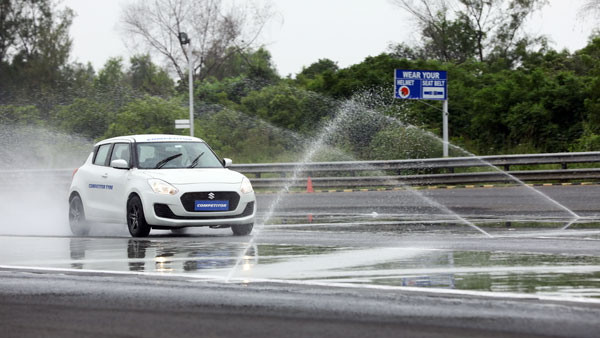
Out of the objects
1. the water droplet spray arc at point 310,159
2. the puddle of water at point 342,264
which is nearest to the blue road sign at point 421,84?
the water droplet spray arc at point 310,159

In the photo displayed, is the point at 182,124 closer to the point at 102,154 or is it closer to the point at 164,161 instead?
the point at 102,154

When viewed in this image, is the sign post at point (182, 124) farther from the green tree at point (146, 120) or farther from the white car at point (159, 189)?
the white car at point (159, 189)

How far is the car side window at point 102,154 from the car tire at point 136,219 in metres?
1.56

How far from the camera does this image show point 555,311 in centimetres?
668

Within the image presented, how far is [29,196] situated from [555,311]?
981 inches

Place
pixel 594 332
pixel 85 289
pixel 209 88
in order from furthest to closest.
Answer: pixel 209 88 < pixel 85 289 < pixel 594 332

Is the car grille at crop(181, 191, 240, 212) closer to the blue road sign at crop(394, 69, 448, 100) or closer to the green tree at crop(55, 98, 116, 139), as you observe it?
the blue road sign at crop(394, 69, 448, 100)

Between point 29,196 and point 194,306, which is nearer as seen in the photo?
point 194,306

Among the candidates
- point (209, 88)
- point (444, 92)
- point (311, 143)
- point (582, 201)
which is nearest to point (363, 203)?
point (582, 201)

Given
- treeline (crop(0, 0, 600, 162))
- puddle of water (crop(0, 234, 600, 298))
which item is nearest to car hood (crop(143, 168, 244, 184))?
puddle of water (crop(0, 234, 600, 298))

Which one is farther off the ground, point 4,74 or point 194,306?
point 4,74

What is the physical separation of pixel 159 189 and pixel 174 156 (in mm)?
1195

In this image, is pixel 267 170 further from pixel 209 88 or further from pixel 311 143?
pixel 209 88

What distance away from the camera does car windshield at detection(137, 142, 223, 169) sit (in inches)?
595
